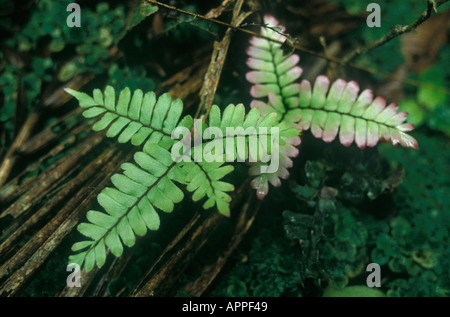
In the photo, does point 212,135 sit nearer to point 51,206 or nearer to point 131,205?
point 131,205

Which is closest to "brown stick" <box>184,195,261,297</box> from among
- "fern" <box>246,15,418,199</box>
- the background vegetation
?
the background vegetation

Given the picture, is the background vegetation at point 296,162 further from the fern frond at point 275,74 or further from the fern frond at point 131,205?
the fern frond at point 131,205

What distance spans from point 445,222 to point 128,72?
8.55 feet

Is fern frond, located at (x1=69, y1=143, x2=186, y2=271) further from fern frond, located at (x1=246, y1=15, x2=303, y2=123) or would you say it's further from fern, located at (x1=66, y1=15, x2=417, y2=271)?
fern frond, located at (x1=246, y1=15, x2=303, y2=123)

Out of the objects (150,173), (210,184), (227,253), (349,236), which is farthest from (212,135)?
(349,236)

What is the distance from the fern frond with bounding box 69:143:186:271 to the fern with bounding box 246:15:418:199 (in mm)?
474

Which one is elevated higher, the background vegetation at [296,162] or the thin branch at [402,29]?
the thin branch at [402,29]

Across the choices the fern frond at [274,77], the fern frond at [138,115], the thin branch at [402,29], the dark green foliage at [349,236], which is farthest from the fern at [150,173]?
the thin branch at [402,29]

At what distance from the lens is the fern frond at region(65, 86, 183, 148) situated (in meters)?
1.69

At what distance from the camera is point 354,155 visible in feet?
6.96

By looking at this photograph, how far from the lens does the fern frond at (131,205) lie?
1.47m

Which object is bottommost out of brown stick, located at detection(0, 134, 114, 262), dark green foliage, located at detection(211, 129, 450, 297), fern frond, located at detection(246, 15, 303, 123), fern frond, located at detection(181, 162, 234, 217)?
dark green foliage, located at detection(211, 129, 450, 297)

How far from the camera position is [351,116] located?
181 cm

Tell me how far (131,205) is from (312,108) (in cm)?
119
